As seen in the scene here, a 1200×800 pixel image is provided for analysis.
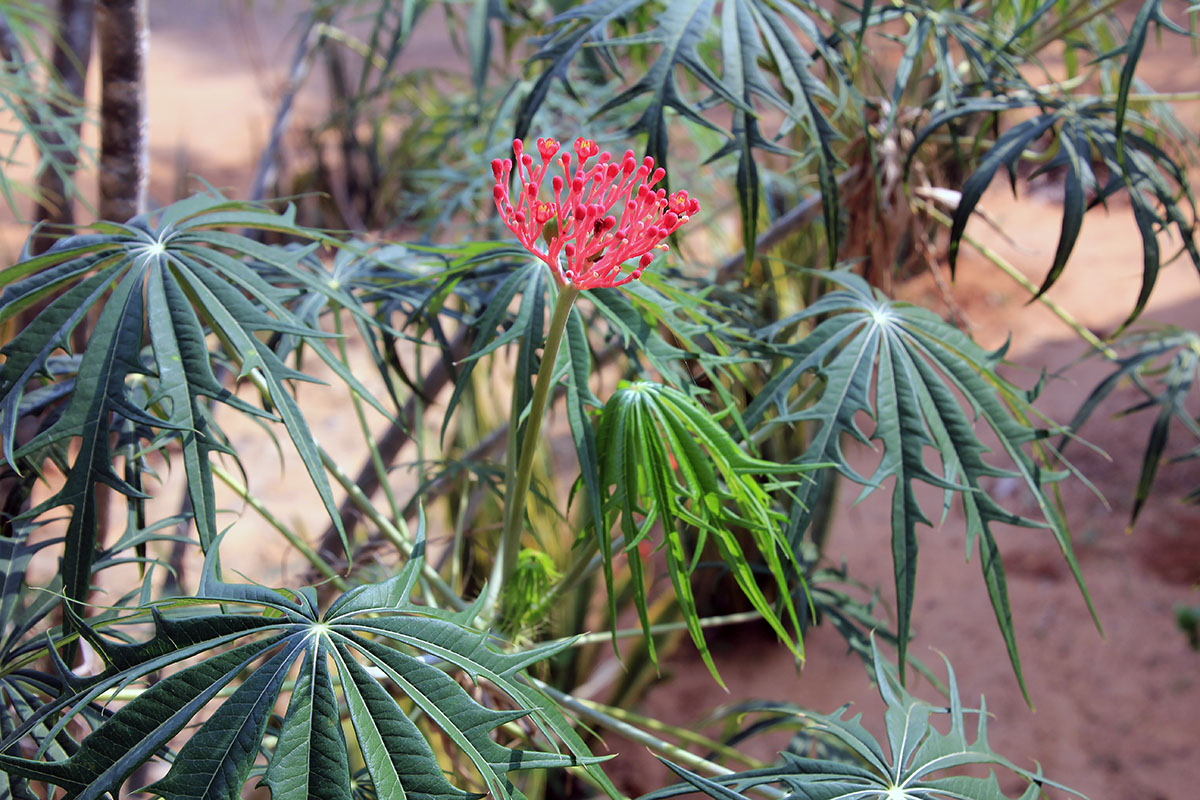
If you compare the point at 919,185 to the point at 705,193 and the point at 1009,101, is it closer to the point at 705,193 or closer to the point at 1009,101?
the point at 1009,101

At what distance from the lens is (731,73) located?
29.2 inches

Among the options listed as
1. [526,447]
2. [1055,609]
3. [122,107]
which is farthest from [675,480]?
[1055,609]

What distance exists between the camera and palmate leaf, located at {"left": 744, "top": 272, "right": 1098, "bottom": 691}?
23.9 inches

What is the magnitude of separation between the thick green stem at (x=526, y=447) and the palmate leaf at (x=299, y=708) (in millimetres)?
128

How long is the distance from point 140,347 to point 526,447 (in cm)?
26

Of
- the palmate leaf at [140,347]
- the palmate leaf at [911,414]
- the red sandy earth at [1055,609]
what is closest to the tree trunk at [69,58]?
the red sandy earth at [1055,609]

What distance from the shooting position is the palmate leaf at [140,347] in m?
0.50

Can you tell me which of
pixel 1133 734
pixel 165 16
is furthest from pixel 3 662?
pixel 165 16

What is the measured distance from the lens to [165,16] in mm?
7234

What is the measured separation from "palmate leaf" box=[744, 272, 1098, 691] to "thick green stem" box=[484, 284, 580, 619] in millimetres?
185

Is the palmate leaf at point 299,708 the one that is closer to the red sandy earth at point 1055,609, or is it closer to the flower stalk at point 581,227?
the flower stalk at point 581,227

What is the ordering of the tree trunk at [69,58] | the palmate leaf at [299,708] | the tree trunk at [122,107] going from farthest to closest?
the tree trunk at [69,58] → the tree trunk at [122,107] → the palmate leaf at [299,708]

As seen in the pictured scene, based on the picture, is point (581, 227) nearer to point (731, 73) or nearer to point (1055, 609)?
point (731, 73)

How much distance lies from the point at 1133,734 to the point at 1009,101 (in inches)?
52.5
